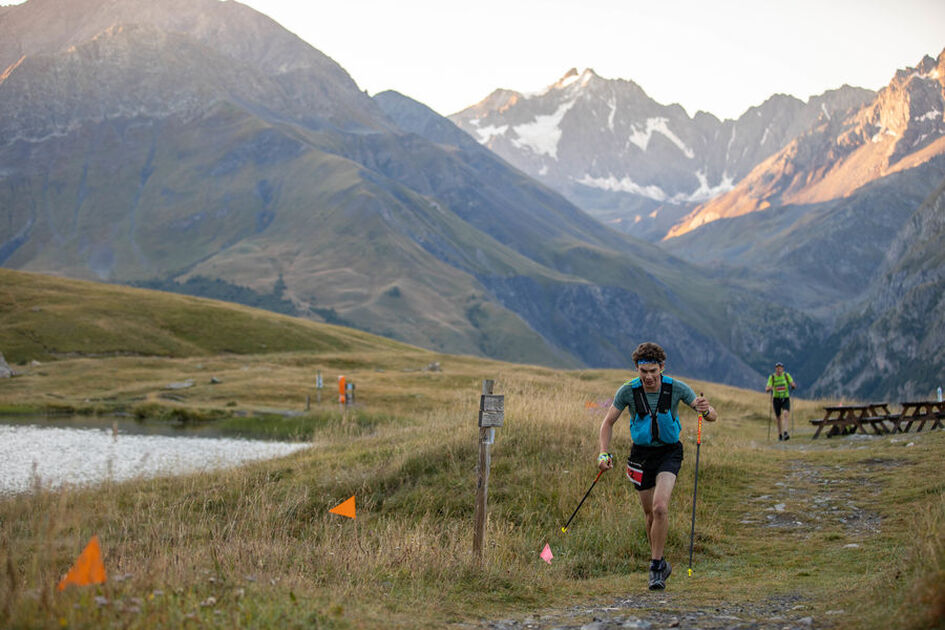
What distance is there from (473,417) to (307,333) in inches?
3307

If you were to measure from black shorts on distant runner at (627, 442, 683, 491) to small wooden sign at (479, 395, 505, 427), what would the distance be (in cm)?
208

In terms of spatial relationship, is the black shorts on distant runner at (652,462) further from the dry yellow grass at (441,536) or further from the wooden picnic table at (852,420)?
the wooden picnic table at (852,420)

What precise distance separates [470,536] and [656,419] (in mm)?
5141

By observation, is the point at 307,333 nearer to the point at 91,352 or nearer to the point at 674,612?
the point at 91,352

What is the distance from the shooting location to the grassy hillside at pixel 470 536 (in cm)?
859

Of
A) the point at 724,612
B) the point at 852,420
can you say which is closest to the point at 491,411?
the point at 724,612

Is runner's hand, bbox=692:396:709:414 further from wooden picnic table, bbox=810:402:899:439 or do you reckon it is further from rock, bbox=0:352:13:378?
rock, bbox=0:352:13:378

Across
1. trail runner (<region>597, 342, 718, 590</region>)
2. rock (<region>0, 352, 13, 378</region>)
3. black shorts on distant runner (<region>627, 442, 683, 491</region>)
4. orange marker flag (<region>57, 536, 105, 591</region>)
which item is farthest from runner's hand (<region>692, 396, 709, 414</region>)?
rock (<region>0, 352, 13, 378</region>)

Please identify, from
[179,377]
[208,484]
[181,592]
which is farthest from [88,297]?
[181,592]

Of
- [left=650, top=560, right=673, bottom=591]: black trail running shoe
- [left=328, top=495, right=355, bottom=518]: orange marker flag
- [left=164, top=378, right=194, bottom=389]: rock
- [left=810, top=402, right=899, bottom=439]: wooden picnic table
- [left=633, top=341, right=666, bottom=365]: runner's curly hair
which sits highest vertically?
[left=633, top=341, right=666, bottom=365]: runner's curly hair

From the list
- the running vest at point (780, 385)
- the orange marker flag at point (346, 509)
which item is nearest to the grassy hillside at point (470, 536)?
the orange marker flag at point (346, 509)

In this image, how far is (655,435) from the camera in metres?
12.0

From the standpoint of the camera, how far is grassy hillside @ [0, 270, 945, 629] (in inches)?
338

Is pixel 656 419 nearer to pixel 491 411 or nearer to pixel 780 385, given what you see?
pixel 491 411
